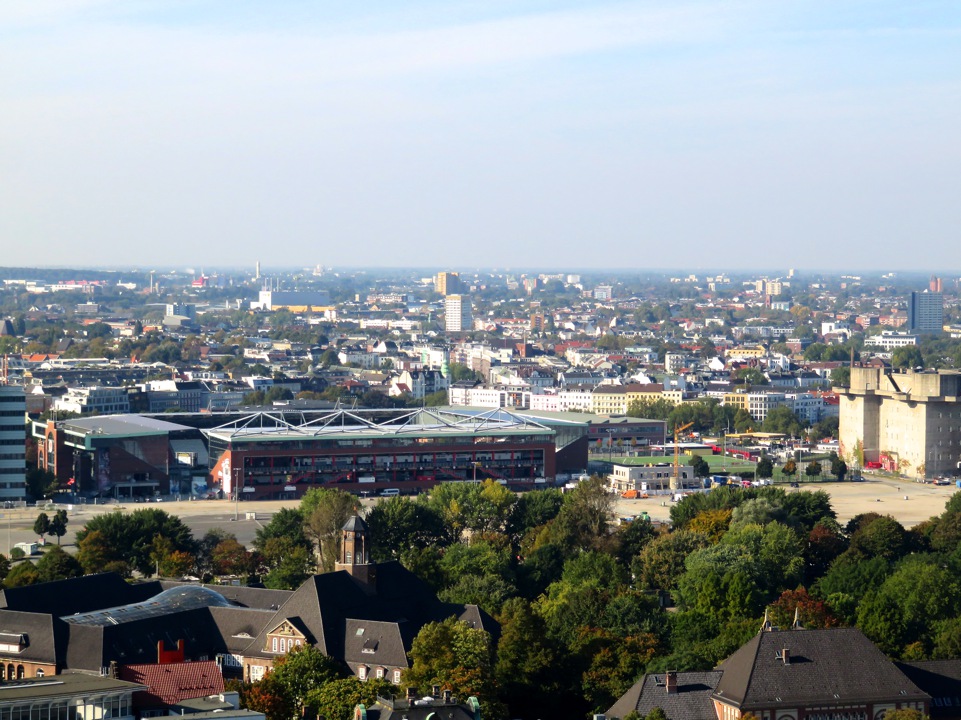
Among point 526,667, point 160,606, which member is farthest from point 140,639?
point 526,667

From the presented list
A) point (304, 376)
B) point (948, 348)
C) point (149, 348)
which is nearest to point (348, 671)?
Answer: point (304, 376)

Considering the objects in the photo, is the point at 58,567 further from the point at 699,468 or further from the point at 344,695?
the point at 699,468

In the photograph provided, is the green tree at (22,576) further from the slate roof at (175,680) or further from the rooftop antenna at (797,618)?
the rooftop antenna at (797,618)

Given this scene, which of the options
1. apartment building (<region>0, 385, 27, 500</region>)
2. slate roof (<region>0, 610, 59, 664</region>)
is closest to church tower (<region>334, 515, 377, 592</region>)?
slate roof (<region>0, 610, 59, 664</region>)

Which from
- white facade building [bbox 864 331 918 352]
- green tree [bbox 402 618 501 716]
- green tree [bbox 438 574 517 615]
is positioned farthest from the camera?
white facade building [bbox 864 331 918 352]

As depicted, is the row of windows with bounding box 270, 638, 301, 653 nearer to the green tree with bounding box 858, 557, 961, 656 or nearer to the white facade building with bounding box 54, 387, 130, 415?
the green tree with bounding box 858, 557, 961, 656

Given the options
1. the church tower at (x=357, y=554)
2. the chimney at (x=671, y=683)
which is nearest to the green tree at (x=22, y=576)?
the church tower at (x=357, y=554)
